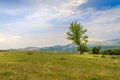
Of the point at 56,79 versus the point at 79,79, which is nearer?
the point at 56,79

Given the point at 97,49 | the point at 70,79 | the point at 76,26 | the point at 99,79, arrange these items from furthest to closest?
the point at 97,49 → the point at 76,26 → the point at 99,79 → the point at 70,79

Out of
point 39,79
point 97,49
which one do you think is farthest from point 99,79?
point 97,49

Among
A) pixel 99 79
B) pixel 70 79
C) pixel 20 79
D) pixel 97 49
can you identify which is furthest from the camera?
pixel 97 49

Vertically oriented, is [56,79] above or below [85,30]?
below

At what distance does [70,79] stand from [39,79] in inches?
117

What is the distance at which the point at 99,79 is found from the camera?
20.8m

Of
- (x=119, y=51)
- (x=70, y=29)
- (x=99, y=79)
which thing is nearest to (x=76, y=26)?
(x=70, y=29)

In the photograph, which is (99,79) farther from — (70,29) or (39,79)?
(70,29)

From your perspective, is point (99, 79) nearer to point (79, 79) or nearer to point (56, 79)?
point (79, 79)

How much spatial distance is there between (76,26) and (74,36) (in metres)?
4.60

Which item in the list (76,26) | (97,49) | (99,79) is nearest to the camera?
(99,79)

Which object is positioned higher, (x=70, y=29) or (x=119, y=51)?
(x=70, y=29)

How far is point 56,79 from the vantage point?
18.4 metres

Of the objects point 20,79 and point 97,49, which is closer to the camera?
point 20,79
